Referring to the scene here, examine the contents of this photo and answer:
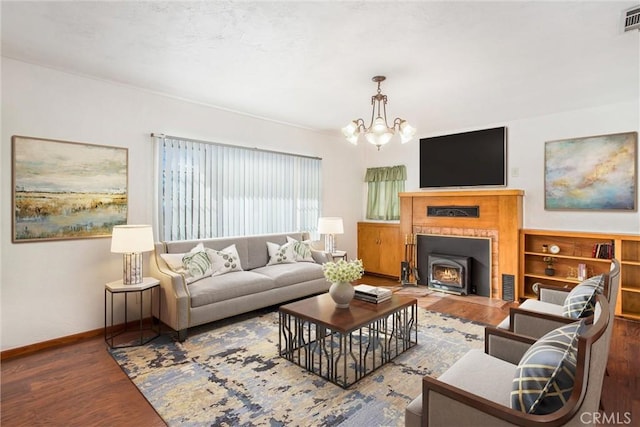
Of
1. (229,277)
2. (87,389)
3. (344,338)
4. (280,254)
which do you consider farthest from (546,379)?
(280,254)

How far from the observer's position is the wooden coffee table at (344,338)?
251cm

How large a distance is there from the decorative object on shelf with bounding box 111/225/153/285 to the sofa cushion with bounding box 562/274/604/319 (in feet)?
11.6

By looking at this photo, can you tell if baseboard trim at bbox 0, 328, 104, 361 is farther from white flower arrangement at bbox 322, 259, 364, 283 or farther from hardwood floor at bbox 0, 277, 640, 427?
white flower arrangement at bbox 322, 259, 364, 283

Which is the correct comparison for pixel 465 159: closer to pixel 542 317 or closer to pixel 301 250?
pixel 301 250

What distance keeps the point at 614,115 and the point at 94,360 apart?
20.9 ft

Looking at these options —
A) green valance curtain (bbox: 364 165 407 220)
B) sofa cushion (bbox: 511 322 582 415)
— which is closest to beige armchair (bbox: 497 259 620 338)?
sofa cushion (bbox: 511 322 582 415)

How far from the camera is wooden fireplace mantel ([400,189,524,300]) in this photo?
461 cm

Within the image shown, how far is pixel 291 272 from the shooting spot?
420 centimetres

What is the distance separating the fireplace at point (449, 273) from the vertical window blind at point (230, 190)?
211 centimetres

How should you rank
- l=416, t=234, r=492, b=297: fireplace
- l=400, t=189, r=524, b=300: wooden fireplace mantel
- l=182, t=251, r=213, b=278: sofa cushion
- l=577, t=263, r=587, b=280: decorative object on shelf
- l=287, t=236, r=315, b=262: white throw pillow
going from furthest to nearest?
l=416, t=234, r=492, b=297: fireplace
l=287, t=236, r=315, b=262: white throw pillow
l=400, t=189, r=524, b=300: wooden fireplace mantel
l=577, t=263, r=587, b=280: decorative object on shelf
l=182, t=251, r=213, b=278: sofa cushion

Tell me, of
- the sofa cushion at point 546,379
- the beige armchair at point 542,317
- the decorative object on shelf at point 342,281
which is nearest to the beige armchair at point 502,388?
the sofa cushion at point 546,379

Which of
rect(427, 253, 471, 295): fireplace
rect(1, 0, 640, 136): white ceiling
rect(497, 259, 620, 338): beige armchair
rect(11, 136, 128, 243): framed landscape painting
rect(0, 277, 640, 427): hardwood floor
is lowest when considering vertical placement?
rect(0, 277, 640, 427): hardwood floor

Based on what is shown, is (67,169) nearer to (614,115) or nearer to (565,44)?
(565,44)

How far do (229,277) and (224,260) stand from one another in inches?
10.5
